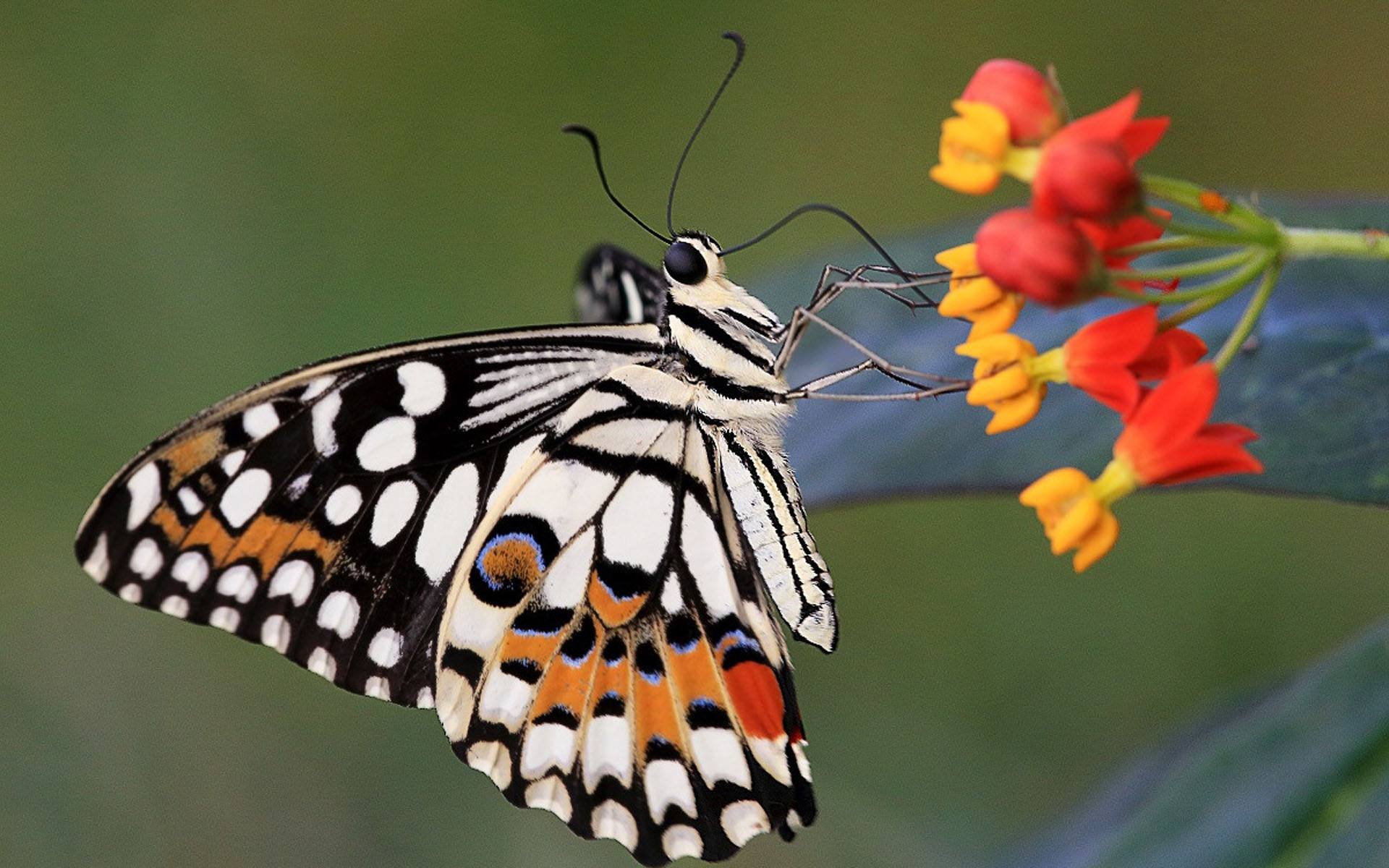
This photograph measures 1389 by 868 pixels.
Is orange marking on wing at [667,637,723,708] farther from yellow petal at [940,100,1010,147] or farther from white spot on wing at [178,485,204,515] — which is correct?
yellow petal at [940,100,1010,147]

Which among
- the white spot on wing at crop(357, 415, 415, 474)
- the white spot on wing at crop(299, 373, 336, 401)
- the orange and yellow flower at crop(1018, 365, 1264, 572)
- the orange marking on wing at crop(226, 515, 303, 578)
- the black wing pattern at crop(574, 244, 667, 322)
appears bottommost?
the orange and yellow flower at crop(1018, 365, 1264, 572)

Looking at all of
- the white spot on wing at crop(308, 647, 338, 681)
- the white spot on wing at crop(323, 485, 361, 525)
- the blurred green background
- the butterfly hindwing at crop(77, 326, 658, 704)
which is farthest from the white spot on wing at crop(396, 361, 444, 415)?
the blurred green background

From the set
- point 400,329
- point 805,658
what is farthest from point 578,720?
point 400,329

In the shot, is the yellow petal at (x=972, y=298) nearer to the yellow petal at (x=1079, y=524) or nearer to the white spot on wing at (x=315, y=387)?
the yellow petal at (x=1079, y=524)

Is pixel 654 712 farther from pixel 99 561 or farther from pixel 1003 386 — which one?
pixel 1003 386

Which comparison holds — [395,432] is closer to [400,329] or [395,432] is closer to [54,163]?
[400,329]

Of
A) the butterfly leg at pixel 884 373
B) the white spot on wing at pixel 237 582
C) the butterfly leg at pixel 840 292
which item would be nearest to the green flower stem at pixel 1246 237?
the butterfly leg at pixel 884 373
